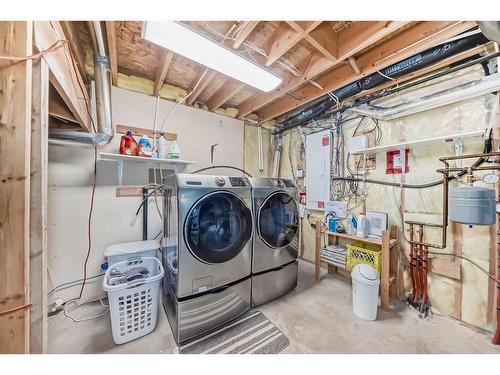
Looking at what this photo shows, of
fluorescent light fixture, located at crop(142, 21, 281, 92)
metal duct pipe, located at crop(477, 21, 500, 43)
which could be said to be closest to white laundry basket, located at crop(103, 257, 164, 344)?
fluorescent light fixture, located at crop(142, 21, 281, 92)

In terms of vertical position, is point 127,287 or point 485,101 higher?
→ point 485,101

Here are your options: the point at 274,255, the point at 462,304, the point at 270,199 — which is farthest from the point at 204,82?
the point at 462,304

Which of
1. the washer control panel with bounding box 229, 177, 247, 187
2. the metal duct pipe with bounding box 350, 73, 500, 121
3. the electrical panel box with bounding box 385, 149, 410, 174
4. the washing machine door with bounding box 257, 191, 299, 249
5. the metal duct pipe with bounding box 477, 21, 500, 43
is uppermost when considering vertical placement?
the metal duct pipe with bounding box 477, 21, 500, 43

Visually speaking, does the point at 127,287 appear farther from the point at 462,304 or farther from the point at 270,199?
the point at 462,304

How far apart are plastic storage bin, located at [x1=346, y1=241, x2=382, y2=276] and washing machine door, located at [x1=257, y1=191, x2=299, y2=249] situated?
2.50 ft

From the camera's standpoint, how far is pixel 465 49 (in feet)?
4.90

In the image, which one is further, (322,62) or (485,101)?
(322,62)

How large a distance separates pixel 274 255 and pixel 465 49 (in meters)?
2.40

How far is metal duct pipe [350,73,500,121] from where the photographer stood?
4.76ft

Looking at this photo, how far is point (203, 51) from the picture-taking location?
1.49 m

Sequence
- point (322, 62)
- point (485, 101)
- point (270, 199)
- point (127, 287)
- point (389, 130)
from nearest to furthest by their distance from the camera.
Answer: point (127, 287) < point (485, 101) < point (322, 62) < point (270, 199) < point (389, 130)

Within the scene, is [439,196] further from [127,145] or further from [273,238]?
[127,145]

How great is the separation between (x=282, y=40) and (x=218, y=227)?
1.72 m

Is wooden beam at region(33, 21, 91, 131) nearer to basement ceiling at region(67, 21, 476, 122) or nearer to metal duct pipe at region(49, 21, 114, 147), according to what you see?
metal duct pipe at region(49, 21, 114, 147)
